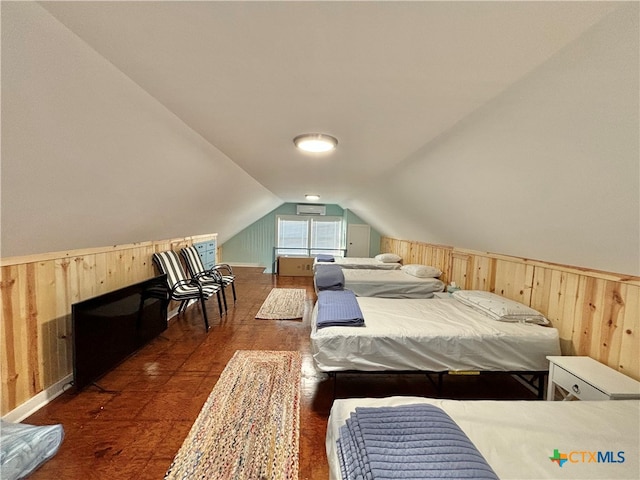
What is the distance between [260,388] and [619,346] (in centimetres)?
254

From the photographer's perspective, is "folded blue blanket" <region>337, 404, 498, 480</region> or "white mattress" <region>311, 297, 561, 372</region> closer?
"folded blue blanket" <region>337, 404, 498, 480</region>

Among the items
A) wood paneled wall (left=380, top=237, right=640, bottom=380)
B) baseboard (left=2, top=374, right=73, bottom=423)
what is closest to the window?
wood paneled wall (left=380, top=237, right=640, bottom=380)

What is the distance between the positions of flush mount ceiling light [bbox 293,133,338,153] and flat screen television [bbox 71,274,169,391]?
6.64 feet

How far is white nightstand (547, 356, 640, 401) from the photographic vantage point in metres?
1.43

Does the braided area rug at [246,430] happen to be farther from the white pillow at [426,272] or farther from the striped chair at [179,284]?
the white pillow at [426,272]

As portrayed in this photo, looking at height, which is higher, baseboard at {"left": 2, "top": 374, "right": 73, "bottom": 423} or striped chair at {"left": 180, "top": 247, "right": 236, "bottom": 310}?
striped chair at {"left": 180, "top": 247, "right": 236, "bottom": 310}

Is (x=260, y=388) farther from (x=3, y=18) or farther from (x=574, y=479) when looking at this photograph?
(x=3, y=18)

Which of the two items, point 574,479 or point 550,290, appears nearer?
point 574,479

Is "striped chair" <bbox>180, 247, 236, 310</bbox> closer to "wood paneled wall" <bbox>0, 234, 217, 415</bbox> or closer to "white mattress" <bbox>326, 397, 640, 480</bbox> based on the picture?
"wood paneled wall" <bbox>0, 234, 217, 415</bbox>

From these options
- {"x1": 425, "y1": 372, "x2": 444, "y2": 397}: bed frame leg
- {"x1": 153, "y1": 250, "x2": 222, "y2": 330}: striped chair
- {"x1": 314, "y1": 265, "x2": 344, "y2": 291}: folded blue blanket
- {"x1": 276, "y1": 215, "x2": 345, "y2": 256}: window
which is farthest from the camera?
{"x1": 276, "y1": 215, "x2": 345, "y2": 256}: window

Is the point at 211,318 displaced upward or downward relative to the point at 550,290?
downward

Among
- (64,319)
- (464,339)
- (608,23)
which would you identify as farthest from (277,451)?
(608,23)

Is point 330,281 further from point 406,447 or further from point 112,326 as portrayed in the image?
point 406,447

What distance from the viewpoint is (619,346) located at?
1.67m
